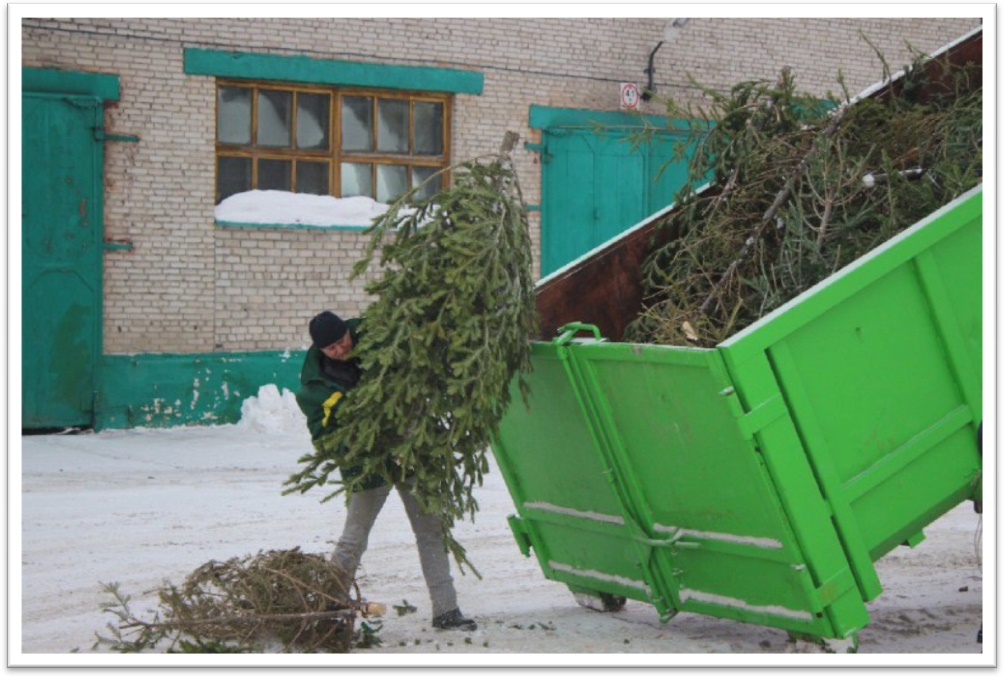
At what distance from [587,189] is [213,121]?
3971mm

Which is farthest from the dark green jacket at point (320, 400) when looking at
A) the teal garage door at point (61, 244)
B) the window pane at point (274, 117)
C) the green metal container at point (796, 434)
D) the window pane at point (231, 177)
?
the window pane at point (274, 117)

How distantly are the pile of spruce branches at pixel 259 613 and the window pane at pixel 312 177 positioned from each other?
7.51 m

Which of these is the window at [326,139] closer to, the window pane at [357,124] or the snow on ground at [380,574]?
the window pane at [357,124]

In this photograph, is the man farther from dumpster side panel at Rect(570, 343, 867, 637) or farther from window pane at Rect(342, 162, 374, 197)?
window pane at Rect(342, 162, 374, 197)

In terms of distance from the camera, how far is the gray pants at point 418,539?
18.0 ft

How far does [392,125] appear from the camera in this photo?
12.7 meters

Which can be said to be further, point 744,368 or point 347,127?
point 347,127

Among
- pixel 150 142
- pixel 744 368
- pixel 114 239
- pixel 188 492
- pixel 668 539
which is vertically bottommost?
pixel 668 539

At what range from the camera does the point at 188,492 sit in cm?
912

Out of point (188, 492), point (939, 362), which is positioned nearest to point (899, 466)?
point (939, 362)

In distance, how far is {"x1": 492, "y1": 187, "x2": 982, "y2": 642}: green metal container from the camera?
4555 millimetres

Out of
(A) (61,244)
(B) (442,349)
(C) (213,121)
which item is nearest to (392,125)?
(C) (213,121)
